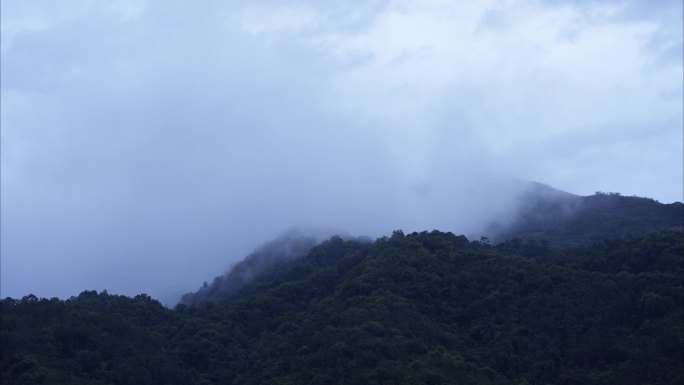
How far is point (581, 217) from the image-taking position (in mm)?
72812

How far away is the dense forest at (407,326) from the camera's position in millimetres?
40562

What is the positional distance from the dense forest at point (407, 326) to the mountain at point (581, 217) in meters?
12.4

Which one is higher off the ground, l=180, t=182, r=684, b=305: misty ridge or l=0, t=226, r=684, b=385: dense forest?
l=180, t=182, r=684, b=305: misty ridge

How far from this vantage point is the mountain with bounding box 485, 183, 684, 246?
66812 mm

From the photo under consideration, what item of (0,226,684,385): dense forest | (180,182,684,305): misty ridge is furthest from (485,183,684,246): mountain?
(0,226,684,385): dense forest

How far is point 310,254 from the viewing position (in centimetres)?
6319

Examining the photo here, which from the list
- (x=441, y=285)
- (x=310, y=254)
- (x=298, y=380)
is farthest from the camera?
(x=310, y=254)

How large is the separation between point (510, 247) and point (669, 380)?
21.7 meters

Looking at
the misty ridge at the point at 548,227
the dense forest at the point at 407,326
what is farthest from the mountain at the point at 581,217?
the dense forest at the point at 407,326

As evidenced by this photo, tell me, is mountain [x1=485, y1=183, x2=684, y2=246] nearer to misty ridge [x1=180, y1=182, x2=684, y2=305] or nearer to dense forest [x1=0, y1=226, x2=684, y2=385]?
misty ridge [x1=180, y1=182, x2=684, y2=305]

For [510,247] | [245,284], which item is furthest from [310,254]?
[510,247]

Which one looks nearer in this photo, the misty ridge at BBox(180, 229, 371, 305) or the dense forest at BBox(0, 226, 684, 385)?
the dense forest at BBox(0, 226, 684, 385)

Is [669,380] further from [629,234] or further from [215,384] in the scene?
[629,234]

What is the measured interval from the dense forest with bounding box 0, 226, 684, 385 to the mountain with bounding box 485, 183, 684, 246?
12373mm
